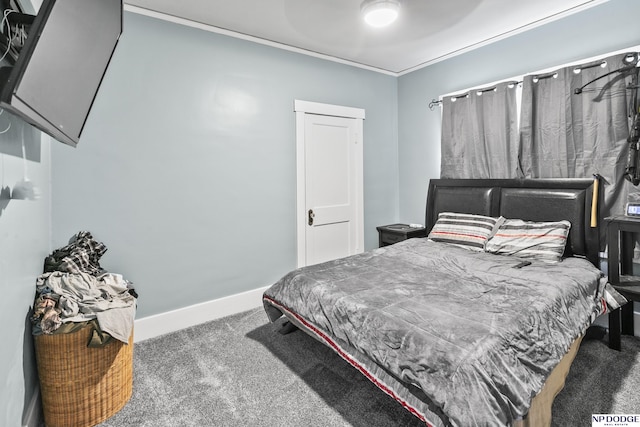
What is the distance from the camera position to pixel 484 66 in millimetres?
3443

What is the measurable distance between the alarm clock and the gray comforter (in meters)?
0.48

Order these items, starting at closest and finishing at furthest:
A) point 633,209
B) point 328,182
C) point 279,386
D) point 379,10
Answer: point 279,386, point 633,209, point 379,10, point 328,182

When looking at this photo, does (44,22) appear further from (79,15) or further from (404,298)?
(404,298)

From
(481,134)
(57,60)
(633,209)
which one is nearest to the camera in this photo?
(57,60)

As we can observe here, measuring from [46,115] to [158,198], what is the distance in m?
1.70

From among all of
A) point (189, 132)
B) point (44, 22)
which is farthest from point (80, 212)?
point (44, 22)

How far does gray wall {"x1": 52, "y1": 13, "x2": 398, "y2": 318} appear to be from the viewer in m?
2.55

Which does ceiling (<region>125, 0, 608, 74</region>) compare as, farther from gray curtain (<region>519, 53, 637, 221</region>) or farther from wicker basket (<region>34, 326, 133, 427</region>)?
wicker basket (<region>34, 326, 133, 427</region>)

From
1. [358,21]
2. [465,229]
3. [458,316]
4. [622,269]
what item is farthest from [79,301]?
[622,269]

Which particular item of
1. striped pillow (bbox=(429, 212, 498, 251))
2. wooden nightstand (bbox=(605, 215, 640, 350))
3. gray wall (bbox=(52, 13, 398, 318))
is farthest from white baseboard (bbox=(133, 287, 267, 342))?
wooden nightstand (bbox=(605, 215, 640, 350))

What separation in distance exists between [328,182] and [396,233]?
100 centimetres

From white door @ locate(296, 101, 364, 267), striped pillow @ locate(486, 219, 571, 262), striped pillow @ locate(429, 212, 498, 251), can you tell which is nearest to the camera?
striped pillow @ locate(486, 219, 571, 262)

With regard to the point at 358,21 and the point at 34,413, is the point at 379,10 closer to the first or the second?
the point at 358,21

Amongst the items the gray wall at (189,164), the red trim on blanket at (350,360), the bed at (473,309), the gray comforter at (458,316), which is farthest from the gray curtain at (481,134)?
the red trim on blanket at (350,360)
